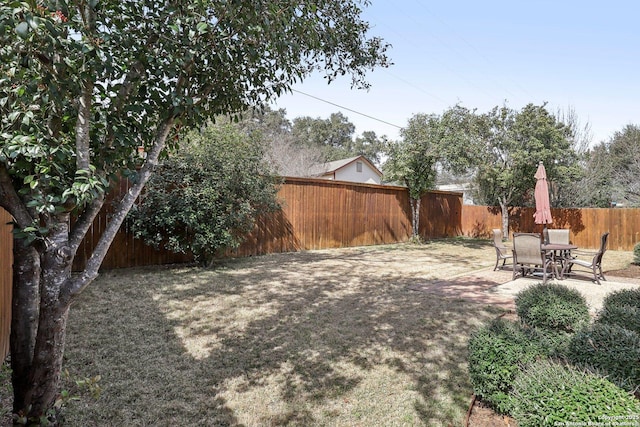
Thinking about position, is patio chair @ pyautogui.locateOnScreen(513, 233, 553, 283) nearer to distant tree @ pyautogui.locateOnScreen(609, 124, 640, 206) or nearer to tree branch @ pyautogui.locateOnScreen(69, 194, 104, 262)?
tree branch @ pyautogui.locateOnScreen(69, 194, 104, 262)

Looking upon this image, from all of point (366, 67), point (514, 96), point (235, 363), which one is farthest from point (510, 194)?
point (235, 363)

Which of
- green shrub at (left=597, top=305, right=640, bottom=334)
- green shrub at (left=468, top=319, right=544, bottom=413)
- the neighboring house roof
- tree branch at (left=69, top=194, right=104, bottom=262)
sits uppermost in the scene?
the neighboring house roof

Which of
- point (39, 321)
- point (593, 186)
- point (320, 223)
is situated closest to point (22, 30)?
point (39, 321)

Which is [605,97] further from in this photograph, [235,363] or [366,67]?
[235,363]

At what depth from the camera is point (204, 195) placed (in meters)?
6.63

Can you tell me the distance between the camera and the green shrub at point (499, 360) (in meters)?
2.31

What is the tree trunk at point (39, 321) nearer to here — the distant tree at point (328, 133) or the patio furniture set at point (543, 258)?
the patio furniture set at point (543, 258)

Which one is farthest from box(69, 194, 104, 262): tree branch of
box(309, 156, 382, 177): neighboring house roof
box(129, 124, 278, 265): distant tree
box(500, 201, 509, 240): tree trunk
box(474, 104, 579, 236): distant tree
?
box(309, 156, 382, 177): neighboring house roof

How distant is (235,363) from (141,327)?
56.7 inches

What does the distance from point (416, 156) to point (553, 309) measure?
930 centimetres

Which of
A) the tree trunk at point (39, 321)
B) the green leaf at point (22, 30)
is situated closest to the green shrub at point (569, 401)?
the tree trunk at point (39, 321)

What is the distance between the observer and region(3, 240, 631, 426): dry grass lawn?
236 centimetres

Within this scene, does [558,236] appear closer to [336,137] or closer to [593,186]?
[593,186]

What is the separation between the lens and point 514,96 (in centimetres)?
1411
